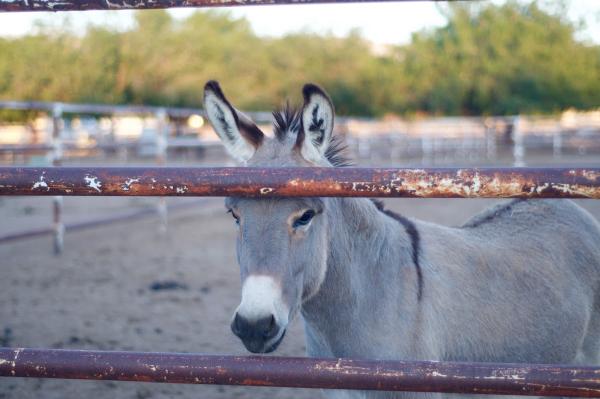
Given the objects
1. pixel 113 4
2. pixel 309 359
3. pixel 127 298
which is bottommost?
pixel 127 298

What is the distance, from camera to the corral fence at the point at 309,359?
1667 millimetres

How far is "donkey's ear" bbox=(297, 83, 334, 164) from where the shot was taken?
86.5 inches

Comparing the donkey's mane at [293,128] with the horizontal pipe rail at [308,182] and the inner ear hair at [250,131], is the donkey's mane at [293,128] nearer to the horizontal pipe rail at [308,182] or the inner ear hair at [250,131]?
the inner ear hair at [250,131]

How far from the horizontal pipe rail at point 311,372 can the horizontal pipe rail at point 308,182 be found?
0.53 m

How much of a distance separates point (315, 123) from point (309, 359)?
106 centimetres

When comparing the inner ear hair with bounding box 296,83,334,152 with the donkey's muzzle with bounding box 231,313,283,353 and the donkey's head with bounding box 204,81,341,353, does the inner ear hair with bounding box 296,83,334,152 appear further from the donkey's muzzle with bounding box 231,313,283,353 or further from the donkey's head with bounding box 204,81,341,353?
the donkey's muzzle with bounding box 231,313,283,353

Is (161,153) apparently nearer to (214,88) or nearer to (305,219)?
(214,88)

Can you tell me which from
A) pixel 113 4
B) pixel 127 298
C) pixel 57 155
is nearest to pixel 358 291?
pixel 113 4

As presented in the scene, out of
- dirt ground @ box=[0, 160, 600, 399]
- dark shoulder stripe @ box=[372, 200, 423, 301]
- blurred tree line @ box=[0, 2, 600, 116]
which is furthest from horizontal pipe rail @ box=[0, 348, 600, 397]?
blurred tree line @ box=[0, 2, 600, 116]

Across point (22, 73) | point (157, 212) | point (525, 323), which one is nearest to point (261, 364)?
point (525, 323)

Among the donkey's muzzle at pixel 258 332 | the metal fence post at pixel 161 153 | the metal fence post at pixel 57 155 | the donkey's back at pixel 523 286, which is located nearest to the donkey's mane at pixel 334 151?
the donkey's back at pixel 523 286

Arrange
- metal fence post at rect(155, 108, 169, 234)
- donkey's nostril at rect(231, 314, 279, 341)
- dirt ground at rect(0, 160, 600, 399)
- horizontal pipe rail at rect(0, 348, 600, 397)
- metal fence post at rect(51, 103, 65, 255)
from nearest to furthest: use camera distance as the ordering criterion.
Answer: horizontal pipe rail at rect(0, 348, 600, 397), donkey's nostril at rect(231, 314, 279, 341), dirt ground at rect(0, 160, 600, 399), metal fence post at rect(51, 103, 65, 255), metal fence post at rect(155, 108, 169, 234)

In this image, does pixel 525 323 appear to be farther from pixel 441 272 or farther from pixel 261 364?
pixel 261 364

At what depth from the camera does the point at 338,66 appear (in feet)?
129
